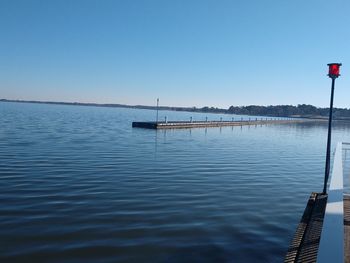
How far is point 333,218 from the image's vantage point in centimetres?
545

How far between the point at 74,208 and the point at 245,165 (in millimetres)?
12749

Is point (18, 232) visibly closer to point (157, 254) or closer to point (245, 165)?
point (157, 254)

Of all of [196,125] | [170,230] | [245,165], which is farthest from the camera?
[196,125]

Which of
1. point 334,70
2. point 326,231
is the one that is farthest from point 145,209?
point 334,70

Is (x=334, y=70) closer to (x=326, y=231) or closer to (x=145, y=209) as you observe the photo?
(x=145, y=209)

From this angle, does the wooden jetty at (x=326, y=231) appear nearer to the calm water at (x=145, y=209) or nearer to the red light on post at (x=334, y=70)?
the calm water at (x=145, y=209)

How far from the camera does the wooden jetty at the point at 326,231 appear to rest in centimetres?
417

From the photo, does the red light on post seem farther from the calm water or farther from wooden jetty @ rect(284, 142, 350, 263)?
the calm water

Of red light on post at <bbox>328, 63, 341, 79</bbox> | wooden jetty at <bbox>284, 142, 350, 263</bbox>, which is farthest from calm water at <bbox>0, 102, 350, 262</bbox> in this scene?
red light on post at <bbox>328, 63, 341, 79</bbox>

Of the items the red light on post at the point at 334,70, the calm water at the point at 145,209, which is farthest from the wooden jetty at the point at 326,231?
the red light on post at the point at 334,70

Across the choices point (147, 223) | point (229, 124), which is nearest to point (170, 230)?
point (147, 223)

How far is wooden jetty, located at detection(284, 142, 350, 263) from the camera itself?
417 centimetres

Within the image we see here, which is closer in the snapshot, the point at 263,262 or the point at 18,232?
the point at 263,262

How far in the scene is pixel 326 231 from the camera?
15.7 ft
